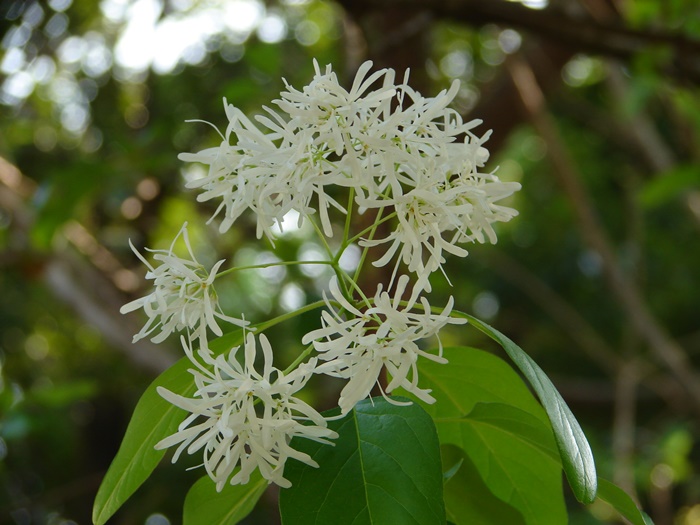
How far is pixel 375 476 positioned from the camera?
1.47 ft

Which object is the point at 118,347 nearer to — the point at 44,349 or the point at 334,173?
the point at 334,173

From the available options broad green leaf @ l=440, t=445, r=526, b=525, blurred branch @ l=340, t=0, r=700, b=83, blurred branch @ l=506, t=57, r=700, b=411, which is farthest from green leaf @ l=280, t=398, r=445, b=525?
blurred branch @ l=506, t=57, r=700, b=411

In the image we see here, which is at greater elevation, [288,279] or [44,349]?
[288,279]

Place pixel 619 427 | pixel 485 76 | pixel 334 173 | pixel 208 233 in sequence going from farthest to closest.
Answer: pixel 485 76, pixel 208 233, pixel 619 427, pixel 334 173

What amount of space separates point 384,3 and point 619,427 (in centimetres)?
132

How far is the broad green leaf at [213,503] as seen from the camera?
52 centimetres

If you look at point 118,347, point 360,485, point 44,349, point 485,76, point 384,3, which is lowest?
point 44,349

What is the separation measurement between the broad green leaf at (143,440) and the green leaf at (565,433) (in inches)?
7.7

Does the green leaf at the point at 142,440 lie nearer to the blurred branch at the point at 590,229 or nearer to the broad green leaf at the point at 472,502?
the broad green leaf at the point at 472,502

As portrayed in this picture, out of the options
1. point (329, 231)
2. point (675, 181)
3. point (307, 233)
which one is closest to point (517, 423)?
point (329, 231)

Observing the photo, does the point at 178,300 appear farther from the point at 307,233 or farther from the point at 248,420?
the point at 307,233

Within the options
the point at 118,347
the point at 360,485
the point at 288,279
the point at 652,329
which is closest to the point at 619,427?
the point at 652,329

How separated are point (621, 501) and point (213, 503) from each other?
26cm

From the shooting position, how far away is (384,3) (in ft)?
3.76
